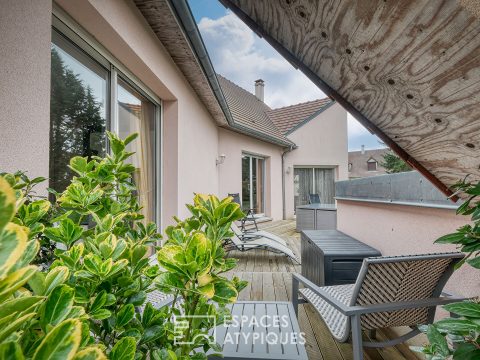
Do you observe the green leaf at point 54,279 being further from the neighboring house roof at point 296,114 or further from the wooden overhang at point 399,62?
the neighboring house roof at point 296,114

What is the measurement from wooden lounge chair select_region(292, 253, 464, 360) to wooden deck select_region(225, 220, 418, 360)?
38cm

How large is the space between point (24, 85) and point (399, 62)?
1.79m

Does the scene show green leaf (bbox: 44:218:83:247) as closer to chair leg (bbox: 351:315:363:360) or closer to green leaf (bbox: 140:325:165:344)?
green leaf (bbox: 140:325:165:344)

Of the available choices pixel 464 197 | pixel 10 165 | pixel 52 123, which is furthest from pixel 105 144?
pixel 464 197

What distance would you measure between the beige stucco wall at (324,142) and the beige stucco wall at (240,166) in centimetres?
126

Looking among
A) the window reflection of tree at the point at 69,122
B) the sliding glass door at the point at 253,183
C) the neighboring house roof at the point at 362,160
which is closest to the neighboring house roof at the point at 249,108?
the sliding glass door at the point at 253,183

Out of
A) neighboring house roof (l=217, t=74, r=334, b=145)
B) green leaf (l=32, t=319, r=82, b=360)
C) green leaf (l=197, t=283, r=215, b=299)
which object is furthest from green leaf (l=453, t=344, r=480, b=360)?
neighboring house roof (l=217, t=74, r=334, b=145)

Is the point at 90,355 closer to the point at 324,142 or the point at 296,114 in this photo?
the point at 324,142

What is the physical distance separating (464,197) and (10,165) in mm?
2506

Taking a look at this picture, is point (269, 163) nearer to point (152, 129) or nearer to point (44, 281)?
point (152, 129)

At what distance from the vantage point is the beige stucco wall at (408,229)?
6.79 ft

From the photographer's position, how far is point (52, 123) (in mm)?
1998

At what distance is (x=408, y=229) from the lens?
2.74 meters

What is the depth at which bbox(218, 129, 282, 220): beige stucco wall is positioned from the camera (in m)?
8.02
